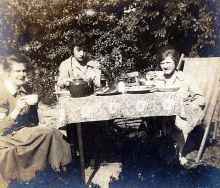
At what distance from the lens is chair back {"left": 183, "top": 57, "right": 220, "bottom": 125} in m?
2.40

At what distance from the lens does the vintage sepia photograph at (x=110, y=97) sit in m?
1.80

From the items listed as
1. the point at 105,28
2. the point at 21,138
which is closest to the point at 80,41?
the point at 105,28

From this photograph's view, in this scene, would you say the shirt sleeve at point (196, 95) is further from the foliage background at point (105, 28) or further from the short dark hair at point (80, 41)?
the short dark hair at point (80, 41)

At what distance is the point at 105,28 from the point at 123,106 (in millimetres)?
1778

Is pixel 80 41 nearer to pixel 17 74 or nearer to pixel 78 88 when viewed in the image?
pixel 17 74

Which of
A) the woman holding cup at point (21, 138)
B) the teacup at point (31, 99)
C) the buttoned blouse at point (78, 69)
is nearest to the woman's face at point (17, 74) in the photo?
the woman holding cup at point (21, 138)

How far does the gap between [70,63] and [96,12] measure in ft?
2.31

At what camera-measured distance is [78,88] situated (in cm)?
178

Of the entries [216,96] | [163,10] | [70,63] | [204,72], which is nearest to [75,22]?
[70,63]

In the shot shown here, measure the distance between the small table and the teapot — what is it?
0.16 feet

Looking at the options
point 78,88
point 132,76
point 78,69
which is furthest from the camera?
point 132,76

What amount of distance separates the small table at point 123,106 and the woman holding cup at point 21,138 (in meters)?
0.28

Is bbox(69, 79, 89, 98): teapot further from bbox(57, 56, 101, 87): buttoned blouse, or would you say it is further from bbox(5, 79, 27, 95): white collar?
bbox(57, 56, 101, 87): buttoned blouse

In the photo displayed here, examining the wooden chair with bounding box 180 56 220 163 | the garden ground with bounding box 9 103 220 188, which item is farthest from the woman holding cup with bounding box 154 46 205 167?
the wooden chair with bounding box 180 56 220 163
